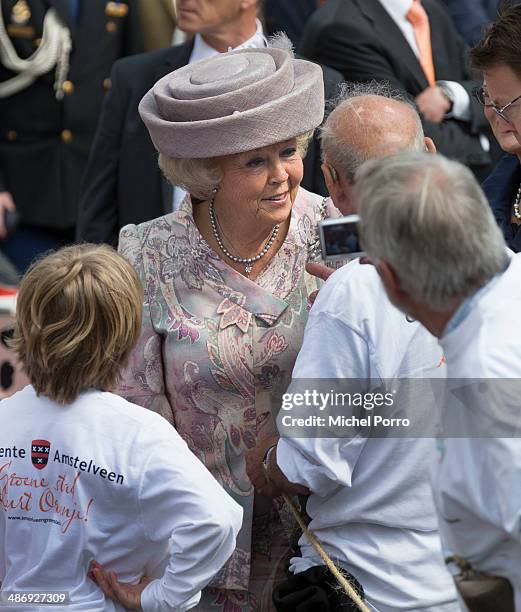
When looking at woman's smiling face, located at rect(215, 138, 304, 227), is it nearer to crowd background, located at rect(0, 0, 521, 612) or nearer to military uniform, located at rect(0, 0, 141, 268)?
crowd background, located at rect(0, 0, 521, 612)

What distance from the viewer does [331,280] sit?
2650mm

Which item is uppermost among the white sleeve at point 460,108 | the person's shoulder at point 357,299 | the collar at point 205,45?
the person's shoulder at point 357,299

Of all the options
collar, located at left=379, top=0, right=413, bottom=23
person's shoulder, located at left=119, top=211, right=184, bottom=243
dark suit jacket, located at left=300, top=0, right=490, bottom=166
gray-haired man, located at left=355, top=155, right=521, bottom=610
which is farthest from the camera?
collar, located at left=379, top=0, right=413, bottom=23

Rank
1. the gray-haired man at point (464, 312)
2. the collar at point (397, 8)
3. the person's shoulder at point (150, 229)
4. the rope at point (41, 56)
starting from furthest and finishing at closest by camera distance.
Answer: the rope at point (41, 56) < the collar at point (397, 8) < the person's shoulder at point (150, 229) < the gray-haired man at point (464, 312)

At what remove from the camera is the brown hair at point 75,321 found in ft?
8.28

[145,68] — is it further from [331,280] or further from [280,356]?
[331,280]

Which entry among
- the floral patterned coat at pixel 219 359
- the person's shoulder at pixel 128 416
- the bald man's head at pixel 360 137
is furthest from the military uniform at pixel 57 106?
the person's shoulder at pixel 128 416

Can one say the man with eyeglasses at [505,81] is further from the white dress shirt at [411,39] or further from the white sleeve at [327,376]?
the white dress shirt at [411,39]

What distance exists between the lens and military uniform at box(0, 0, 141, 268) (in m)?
5.48

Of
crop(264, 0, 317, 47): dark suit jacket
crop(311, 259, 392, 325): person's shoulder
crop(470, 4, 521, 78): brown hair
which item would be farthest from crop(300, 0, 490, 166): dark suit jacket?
crop(311, 259, 392, 325): person's shoulder

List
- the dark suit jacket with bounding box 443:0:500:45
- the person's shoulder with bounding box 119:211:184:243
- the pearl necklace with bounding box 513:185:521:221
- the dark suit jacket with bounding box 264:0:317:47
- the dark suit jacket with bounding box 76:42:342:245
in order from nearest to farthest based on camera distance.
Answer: the person's shoulder with bounding box 119:211:184:243 < the pearl necklace with bounding box 513:185:521:221 < the dark suit jacket with bounding box 76:42:342:245 < the dark suit jacket with bounding box 443:0:500:45 < the dark suit jacket with bounding box 264:0:317:47

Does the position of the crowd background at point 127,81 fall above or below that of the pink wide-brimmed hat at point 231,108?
below

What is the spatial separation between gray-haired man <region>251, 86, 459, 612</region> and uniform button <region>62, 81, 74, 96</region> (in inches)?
121

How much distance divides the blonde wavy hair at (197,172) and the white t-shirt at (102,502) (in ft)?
2.75
